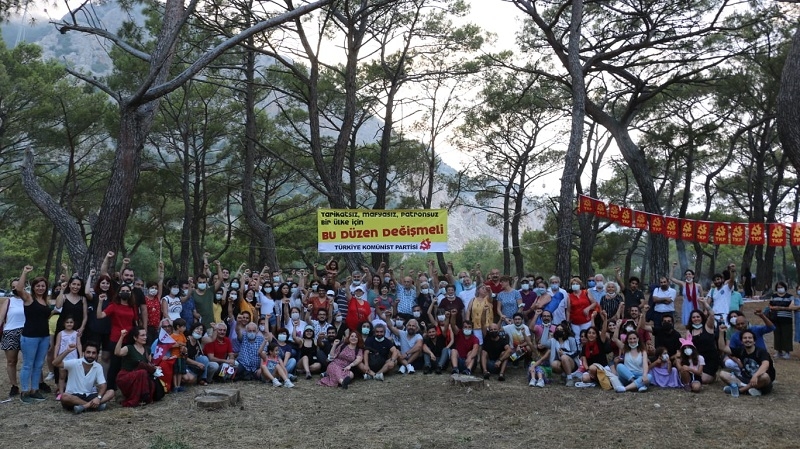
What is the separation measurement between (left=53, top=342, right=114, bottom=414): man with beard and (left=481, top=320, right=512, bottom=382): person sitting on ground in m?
4.55

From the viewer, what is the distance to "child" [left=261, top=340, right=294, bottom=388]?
8.51 metres

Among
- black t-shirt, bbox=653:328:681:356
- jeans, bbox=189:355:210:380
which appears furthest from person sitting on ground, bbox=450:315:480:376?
jeans, bbox=189:355:210:380

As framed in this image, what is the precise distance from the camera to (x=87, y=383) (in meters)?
7.11

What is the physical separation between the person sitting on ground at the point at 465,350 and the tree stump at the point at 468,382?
0.54 meters

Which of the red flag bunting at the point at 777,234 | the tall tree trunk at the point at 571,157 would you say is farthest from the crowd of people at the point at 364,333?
the red flag bunting at the point at 777,234

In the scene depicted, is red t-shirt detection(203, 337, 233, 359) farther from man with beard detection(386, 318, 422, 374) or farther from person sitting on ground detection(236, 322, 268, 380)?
man with beard detection(386, 318, 422, 374)

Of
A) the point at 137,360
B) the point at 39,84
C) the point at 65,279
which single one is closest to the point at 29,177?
the point at 65,279

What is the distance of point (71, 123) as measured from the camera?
20.8 metres

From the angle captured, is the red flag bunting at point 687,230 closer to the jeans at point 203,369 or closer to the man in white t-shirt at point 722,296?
the man in white t-shirt at point 722,296

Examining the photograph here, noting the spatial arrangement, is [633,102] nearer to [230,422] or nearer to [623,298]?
[623,298]

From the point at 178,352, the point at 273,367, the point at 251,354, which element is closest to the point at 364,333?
the point at 273,367

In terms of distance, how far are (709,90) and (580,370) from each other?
1444cm

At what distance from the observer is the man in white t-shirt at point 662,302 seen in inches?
351

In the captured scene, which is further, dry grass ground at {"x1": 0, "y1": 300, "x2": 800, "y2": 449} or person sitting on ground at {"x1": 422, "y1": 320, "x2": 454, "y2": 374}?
person sitting on ground at {"x1": 422, "y1": 320, "x2": 454, "y2": 374}
